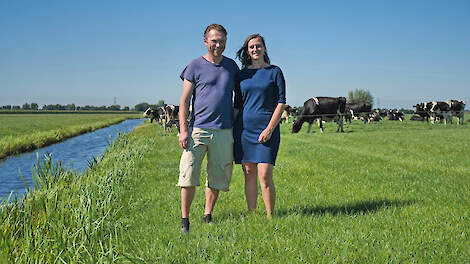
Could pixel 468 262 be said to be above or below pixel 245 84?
below

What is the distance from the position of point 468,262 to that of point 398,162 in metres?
7.55

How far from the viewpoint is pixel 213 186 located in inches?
191

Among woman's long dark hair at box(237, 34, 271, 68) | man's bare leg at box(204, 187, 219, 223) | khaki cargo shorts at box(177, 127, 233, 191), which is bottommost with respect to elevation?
man's bare leg at box(204, 187, 219, 223)

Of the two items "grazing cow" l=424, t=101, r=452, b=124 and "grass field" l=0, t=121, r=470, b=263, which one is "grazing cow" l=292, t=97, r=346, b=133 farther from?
"grass field" l=0, t=121, r=470, b=263

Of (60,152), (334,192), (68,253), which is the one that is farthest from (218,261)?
(60,152)

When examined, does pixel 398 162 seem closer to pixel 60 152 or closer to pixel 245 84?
pixel 245 84

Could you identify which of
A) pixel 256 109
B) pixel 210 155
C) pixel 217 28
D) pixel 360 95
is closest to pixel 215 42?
pixel 217 28

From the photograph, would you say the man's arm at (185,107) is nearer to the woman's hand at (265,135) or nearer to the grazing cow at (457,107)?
the woman's hand at (265,135)

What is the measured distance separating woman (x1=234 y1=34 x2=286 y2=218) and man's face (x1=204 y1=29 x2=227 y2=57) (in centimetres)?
42

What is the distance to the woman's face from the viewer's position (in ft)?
15.6

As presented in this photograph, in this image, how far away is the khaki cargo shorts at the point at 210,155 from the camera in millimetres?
4648

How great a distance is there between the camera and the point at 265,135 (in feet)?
15.3

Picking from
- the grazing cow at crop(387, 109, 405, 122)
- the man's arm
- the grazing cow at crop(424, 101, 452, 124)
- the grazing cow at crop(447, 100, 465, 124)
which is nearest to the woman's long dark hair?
the man's arm

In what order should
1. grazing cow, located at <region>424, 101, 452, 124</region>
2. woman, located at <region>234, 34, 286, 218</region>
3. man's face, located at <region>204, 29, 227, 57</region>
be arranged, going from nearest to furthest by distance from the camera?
man's face, located at <region>204, 29, 227, 57</region> → woman, located at <region>234, 34, 286, 218</region> → grazing cow, located at <region>424, 101, 452, 124</region>
